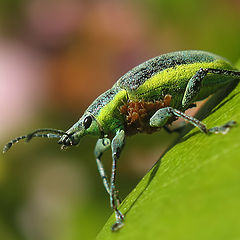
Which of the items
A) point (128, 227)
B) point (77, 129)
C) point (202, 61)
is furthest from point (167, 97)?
point (128, 227)

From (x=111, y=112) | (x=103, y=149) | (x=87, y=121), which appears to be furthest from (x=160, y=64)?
(x=103, y=149)

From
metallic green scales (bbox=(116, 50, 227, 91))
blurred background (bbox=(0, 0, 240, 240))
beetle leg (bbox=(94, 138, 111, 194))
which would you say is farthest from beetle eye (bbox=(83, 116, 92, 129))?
blurred background (bbox=(0, 0, 240, 240))

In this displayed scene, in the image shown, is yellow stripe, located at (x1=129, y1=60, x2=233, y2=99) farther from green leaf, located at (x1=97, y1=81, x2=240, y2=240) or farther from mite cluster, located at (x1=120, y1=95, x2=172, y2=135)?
green leaf, located at (x1=97, y1=81, x2=240, y2=240)

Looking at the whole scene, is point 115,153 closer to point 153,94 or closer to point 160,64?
point 153,94

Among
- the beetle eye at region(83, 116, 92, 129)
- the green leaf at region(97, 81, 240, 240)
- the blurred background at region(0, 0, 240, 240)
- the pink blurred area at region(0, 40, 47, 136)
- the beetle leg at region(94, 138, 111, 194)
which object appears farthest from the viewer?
the pink blurred area at region(0, 40, 47, 136)

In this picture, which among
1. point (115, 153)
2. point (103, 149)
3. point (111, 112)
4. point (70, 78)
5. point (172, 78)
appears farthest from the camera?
point (70, 78)

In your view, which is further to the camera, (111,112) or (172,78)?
(111,112)

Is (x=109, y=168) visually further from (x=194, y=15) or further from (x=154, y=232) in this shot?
(x=154, y=232)

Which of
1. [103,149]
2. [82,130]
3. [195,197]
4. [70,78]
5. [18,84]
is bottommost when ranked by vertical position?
[103,149]
